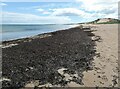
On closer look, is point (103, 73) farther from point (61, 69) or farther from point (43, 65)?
point (43, 65)

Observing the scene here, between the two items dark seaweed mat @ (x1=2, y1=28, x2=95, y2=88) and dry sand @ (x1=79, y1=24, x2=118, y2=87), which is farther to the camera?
dark seaweed mat @ (x1=2, y1=28, x2=95, y2=88)

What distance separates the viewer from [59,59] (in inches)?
632

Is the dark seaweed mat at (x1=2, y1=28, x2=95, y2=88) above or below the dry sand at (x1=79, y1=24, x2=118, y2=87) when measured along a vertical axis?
above

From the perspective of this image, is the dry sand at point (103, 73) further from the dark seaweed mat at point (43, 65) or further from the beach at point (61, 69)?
the dark seaweed mat at point (43, 65)

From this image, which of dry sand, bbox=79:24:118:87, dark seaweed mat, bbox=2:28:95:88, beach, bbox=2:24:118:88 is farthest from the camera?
dark seaweed mat, bbox=2:28:95:88

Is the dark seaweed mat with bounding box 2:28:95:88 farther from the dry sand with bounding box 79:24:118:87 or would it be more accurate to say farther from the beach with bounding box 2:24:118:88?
the dry sand with bounding box 79:24:118:87

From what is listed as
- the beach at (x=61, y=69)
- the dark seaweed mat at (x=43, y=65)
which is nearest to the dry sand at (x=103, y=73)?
the beach at (x=61, y=69)

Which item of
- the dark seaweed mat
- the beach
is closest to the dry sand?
the beach

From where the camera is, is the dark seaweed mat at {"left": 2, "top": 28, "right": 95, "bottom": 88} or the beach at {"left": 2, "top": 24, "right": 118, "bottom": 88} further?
the dark seaweed mat at {"left": 2, "top": 28, "right": 95, "bottom": 88}

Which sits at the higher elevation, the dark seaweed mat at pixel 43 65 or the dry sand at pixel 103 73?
the dark seaweed mat at pixel 43 65

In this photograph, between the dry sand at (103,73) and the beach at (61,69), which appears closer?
the beach at (61,69)

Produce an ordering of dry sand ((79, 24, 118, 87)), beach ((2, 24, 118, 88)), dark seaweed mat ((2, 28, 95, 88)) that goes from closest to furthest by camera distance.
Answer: beach ((2, 24, 118, 88))
dry sand ((79, 24, 118, 87))
dark seaweed mat ((2, 28, 95, 88))

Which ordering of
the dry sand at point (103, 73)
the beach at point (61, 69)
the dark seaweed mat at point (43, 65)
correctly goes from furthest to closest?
the dark seaweed mat at point (43, 65) → the dry sand at point (103, 73) → the beach at point (61, 69)

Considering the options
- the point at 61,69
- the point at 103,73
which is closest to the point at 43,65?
the point at 61,69
